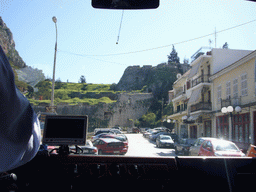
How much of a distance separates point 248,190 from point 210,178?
385 mm

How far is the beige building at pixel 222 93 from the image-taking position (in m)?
17.3

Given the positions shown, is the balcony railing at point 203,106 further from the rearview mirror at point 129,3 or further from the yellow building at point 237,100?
the rearview mirror at point 129,3

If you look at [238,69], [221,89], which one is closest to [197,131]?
[221,89]

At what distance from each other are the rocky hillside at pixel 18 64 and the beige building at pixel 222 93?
1160cm

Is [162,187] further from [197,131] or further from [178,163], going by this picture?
[197,131]

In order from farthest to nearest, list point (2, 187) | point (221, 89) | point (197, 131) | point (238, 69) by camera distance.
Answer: point (197, 131)
point (221, 89)
point (238, 69)
point (2, 187)

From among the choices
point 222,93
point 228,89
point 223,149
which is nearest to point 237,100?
point 228,89

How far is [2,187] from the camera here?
81.4 inches

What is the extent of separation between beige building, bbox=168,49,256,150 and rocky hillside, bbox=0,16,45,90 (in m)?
11.6

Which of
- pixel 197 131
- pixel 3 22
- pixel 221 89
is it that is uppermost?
pixel 221 89

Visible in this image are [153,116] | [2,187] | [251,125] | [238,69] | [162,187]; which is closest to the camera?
[2,187]

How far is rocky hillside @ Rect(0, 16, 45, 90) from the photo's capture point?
8.22ft

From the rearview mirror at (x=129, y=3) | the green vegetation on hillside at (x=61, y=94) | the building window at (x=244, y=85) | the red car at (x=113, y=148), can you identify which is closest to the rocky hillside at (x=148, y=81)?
the building window at (x=244, y=85)

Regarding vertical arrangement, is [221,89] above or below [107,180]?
above
